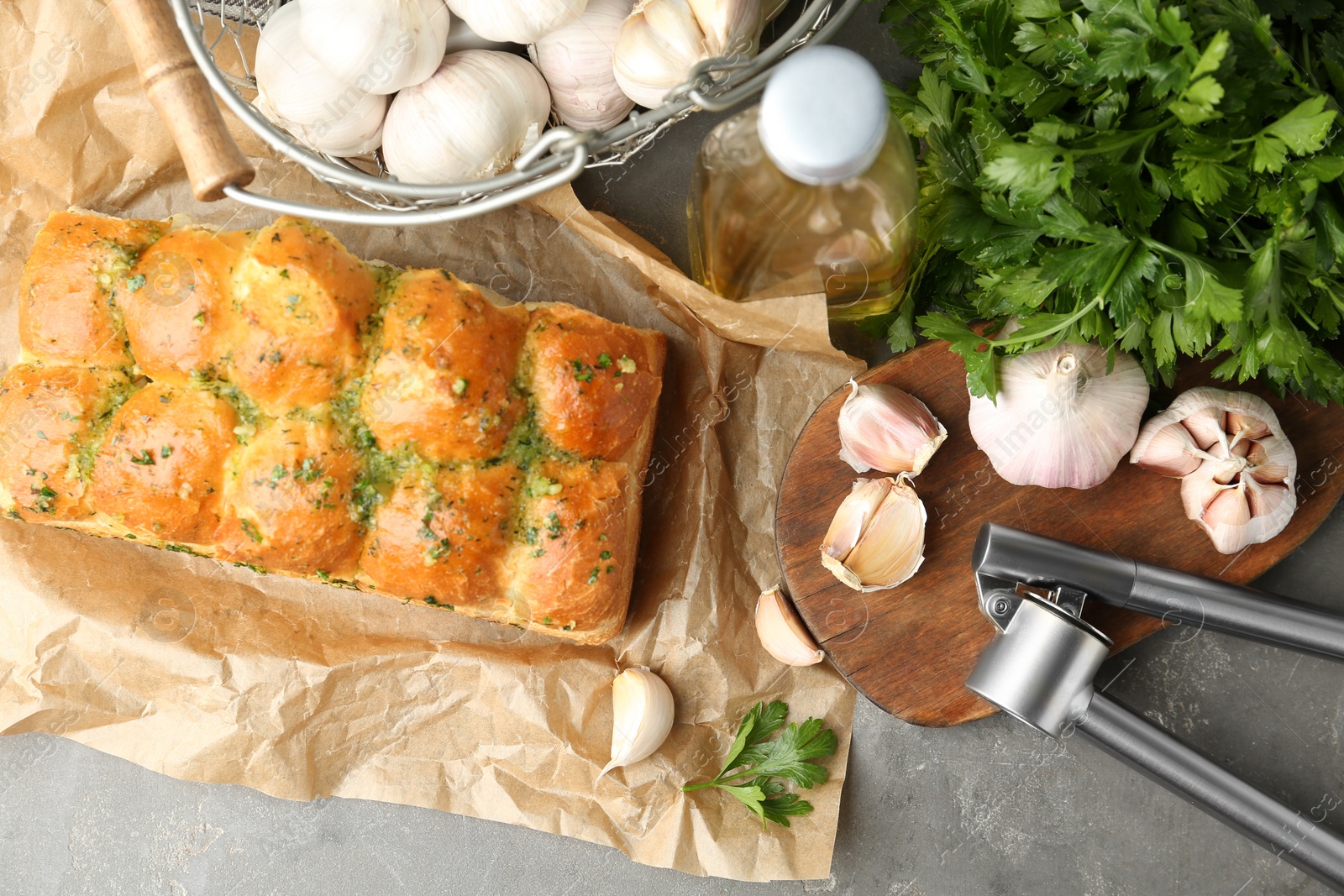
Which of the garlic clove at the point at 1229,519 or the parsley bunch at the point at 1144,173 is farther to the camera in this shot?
the garlic clove at the point at 1229,519

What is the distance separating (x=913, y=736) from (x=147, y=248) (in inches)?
82.6

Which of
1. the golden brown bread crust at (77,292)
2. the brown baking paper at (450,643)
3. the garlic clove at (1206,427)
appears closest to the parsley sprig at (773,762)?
the brown baking paper at (450,643)

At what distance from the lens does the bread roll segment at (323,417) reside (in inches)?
72.5

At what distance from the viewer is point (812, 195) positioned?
1.64 meters

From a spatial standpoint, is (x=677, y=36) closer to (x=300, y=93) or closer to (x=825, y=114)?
(x=825, y=114)

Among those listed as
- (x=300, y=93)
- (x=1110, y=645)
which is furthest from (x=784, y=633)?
(x=300, y=93)

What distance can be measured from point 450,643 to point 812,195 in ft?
4.49

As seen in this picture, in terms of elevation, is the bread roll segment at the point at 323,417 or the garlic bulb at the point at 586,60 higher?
the garlic bulb at the point at 586,60

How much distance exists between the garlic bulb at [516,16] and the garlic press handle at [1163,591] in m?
1.35

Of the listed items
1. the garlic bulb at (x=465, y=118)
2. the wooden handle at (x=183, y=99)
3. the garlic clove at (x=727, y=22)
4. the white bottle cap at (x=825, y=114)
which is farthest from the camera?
the garlic bulb at (x=465, y=118)

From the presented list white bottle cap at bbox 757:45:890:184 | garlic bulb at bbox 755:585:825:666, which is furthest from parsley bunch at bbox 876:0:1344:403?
garlic bulb at bbox 755:585:825:666

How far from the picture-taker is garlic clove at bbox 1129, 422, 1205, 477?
184 centimetres

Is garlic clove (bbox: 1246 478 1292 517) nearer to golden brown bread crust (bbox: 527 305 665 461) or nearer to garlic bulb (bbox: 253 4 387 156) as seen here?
golden brown bread crust (bbox: 527 305 665 461)

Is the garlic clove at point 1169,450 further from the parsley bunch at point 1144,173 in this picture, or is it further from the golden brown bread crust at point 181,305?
the golden brown bread crust at point 181,305
